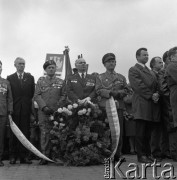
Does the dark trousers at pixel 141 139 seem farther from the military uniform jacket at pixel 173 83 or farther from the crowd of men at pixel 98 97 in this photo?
the military uniform jacket at pixel 173 83

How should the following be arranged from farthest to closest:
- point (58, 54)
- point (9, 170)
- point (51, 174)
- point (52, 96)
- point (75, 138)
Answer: point (58, 54) → point (52, 96) → point (75, 138) → point (9, 170) → point (51, 174)

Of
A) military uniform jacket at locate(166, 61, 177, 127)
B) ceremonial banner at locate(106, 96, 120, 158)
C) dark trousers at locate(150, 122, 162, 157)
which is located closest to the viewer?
military uniform jacket at locate(166, 61, 177, 127)

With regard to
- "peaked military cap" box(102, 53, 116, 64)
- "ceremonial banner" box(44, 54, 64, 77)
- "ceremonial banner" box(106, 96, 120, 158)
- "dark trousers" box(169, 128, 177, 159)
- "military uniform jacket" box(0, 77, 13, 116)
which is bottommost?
"dark trousers" box(169, 128, 177, 159)

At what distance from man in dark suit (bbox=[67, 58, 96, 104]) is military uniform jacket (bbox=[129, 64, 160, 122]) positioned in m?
0.88

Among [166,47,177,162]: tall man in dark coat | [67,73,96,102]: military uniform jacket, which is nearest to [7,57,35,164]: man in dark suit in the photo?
[67,73,96,102]: military uniform jacket

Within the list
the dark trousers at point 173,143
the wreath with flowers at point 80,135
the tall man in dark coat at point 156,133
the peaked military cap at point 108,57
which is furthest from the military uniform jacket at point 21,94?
the dark trousers at point 173,143

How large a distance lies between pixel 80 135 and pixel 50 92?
126cm

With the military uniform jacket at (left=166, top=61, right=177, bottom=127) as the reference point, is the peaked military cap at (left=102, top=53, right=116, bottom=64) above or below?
above

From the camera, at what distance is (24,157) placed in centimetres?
862

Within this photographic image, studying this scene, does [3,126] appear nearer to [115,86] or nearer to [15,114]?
[15,114]

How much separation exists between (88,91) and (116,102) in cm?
60

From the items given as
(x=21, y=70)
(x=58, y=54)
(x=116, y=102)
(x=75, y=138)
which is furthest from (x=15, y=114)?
(x=58, y=54)

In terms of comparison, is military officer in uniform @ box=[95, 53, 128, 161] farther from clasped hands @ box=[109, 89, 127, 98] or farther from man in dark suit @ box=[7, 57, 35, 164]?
man in dark suit @ box=[7, 57, 35, 164]

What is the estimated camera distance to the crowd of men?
25.8 ft
